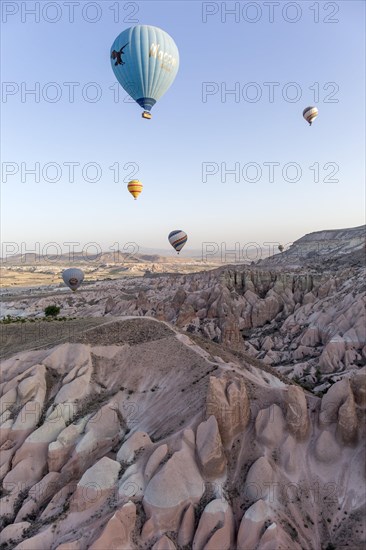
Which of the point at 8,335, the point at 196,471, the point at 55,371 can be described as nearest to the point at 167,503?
the point at 196,471

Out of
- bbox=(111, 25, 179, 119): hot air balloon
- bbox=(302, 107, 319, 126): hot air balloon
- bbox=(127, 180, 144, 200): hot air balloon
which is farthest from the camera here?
bbox=(302, 107, 319, 126): hot air balloon

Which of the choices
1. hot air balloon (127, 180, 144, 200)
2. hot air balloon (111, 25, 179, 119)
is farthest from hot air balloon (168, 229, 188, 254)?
hot air balloon (111, 25, 179, 119)

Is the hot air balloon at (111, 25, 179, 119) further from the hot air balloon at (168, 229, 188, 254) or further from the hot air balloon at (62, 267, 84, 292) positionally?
the hot air balloon at (62, 267, 84, 292)

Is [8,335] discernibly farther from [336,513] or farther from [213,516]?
[336,513]

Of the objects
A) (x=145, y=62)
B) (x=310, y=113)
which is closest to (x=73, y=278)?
(x=145, y=62)

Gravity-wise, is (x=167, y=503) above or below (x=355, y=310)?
below
